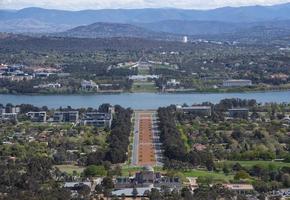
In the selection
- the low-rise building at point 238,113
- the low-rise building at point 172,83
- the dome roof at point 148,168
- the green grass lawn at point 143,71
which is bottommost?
the dome roof at point 148,168

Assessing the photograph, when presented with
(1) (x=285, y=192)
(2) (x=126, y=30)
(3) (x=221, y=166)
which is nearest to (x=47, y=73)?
(3) (x=221, y=166)

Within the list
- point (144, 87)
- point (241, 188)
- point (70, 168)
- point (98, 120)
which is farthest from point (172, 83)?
point (241, 188)

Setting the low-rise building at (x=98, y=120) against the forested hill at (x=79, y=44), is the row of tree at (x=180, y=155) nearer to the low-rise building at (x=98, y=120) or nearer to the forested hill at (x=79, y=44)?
the low-rise building at (x=98, y=120)

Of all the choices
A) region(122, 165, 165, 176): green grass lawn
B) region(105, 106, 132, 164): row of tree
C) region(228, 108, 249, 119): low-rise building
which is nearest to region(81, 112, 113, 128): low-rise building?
region(105, 106, 132, 164): row of tree

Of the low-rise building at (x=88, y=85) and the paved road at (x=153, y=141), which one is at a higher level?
the low-rise building at (x=88, y=85)

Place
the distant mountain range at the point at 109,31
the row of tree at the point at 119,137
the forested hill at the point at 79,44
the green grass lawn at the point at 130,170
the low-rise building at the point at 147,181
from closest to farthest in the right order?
the low-rise building at the point at 147,181, the green grass lawn at the point at 130,170, the row of tree at the point at 119,137, the forested hill at the point at 79,44, the distant mountain range at the point at 109,31

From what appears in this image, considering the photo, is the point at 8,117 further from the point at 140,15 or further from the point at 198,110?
the point at 140,15

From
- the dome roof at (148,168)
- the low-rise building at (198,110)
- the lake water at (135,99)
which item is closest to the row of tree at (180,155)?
the dome roof at (148,168)
